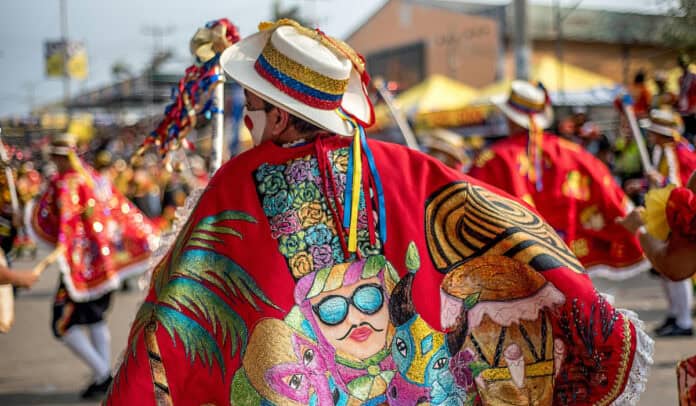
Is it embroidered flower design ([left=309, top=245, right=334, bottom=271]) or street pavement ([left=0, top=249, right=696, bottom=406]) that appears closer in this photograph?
embroidered flower design ([left=309, top=245, right=334, bottom=271])

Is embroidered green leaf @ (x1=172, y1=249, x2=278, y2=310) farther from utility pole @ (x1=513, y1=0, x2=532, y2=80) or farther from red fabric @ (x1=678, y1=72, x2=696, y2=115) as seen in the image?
utility pole @ (x1=513, y1=0, x2=532, y2=80)

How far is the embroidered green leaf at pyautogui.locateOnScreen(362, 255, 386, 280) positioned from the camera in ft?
9.31

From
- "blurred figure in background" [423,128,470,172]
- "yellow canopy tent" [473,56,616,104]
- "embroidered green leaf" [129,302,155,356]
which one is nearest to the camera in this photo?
"embroidered green leaf" [129,302,155,356]

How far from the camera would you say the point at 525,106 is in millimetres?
6453

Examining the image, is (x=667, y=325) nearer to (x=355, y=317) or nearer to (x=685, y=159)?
(x=685, y=159)

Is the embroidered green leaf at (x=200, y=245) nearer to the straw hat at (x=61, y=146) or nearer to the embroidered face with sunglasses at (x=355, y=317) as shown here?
the embroidered face with sunglasses at (x=355, y=317)

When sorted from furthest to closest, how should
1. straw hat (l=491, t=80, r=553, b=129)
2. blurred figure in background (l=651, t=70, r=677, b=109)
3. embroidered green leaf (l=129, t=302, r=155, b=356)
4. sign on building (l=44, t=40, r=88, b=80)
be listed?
sign on building (l=44, t=40, r=88, b=80), blurred figure in background (l=651, t=70, r=677, b=109), straw hat (l=491, t=80, r=553, b=129), embroidered green leaf (l=129, t=302, r=155, b=356)

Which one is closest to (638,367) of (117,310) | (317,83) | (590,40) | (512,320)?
(512,320)

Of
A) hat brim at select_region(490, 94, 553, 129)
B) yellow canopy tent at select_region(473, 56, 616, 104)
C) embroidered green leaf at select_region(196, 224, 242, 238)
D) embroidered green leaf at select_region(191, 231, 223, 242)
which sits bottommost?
yellow canopy tent at select_region(473, 56, 616, 104)

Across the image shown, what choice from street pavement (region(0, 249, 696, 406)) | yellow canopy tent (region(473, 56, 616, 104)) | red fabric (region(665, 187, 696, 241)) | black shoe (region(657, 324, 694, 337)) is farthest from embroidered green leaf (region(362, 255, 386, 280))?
yellow canopy tent (region(473, 56, 616, 104))

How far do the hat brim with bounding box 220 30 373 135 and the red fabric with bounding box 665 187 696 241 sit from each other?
3.44 feet

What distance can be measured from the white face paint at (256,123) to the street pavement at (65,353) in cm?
320

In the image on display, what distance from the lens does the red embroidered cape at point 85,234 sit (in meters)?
6.46


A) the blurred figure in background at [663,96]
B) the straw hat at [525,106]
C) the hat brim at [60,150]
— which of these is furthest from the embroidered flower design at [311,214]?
the blurred figure in background at [663,96]
